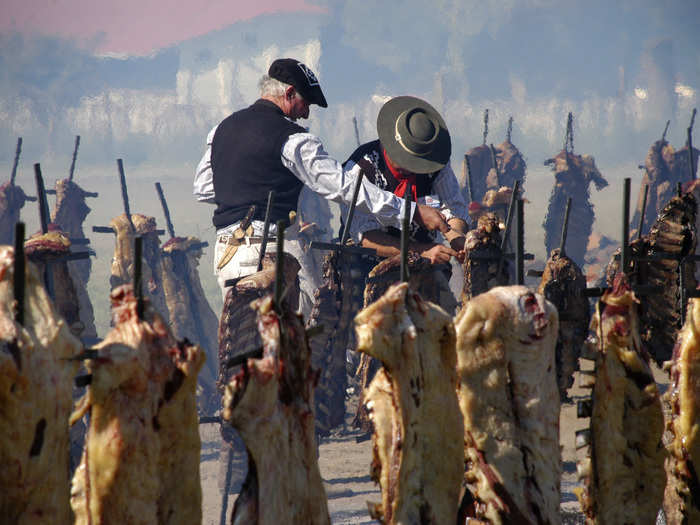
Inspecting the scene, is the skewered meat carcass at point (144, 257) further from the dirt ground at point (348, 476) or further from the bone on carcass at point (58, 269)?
the bone on carcass at point (58, 269)

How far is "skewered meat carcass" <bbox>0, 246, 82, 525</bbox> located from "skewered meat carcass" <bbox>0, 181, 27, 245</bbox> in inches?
612

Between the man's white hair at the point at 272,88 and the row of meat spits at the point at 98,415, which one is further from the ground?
the man's white hair at the point at 272,88

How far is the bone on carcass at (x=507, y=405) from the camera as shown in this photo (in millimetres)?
3309

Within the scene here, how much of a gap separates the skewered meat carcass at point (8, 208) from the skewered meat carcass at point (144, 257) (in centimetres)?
452

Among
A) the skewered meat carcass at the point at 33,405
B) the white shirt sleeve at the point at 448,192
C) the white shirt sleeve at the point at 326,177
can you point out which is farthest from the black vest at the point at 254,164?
the skewered meat carcass at the point at 33,405

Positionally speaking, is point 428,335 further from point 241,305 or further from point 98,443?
point 241,305

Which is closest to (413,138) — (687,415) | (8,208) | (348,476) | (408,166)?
(408,166)

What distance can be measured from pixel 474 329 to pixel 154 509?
1.16m

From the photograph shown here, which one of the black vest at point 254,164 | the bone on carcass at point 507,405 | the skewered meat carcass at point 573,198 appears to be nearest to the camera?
the bone on carcass at point 507,405

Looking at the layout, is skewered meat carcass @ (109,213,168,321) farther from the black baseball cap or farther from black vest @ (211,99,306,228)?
the black baseball cap

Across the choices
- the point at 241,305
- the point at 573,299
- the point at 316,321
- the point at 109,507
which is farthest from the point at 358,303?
the point at 109,507

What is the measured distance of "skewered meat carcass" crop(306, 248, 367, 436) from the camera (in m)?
7.86

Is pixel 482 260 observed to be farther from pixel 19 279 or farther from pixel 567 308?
pixel 19 279

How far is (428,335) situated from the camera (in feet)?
Result: 10.5
